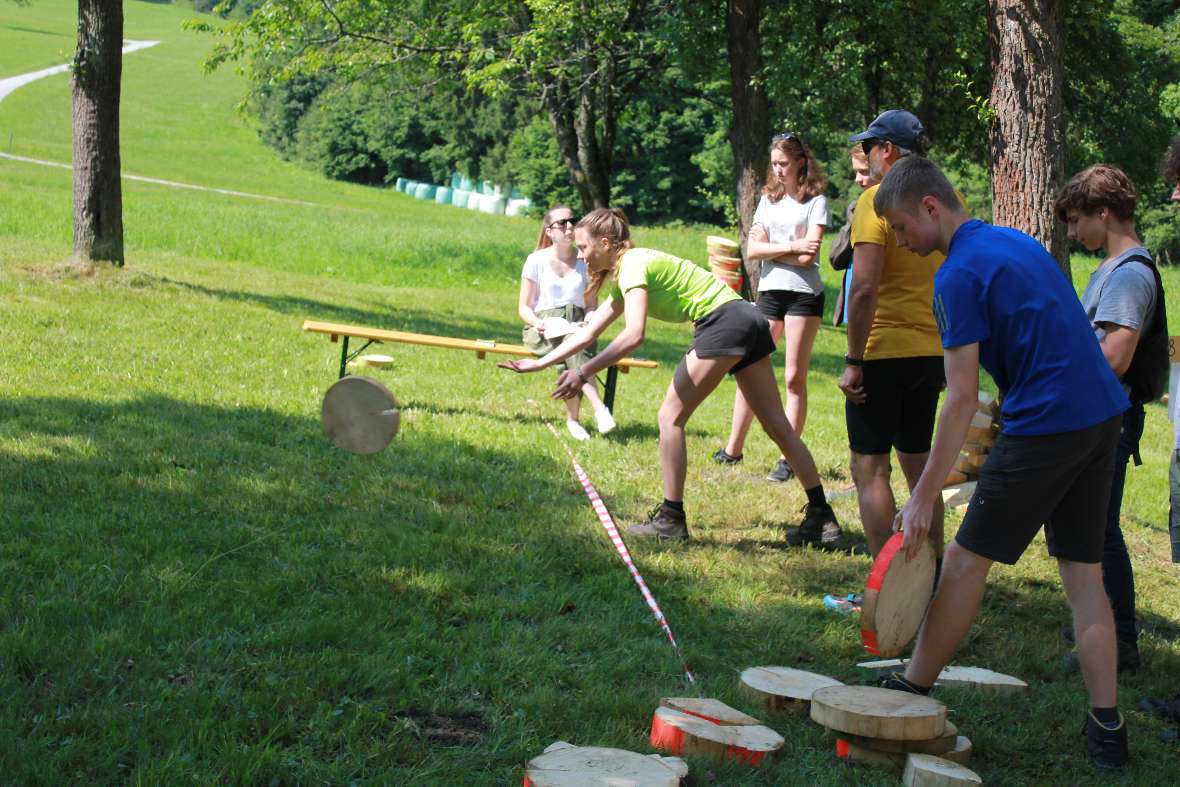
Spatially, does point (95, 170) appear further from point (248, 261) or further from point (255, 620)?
point (255, 620)

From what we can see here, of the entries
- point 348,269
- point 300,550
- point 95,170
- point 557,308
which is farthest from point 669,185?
point 300,550

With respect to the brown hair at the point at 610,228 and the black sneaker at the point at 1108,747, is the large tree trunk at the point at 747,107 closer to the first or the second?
the brown hair at the point at 610,228

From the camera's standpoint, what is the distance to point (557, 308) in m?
8.86

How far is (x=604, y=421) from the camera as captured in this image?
27.9 feet

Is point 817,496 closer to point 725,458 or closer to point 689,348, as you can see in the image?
point 689,348

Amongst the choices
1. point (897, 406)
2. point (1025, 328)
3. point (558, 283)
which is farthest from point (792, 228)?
point (1025, 328)

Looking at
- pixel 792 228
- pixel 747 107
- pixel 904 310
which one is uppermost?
pixel 747 107

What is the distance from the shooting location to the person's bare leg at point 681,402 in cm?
584

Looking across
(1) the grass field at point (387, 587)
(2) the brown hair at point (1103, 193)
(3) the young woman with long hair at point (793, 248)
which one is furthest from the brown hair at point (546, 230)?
(2) the brown hair at point (1103, 193)

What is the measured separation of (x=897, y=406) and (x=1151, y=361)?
1002 mm

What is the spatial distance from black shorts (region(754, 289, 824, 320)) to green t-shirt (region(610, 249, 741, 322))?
Result: 4.60ft

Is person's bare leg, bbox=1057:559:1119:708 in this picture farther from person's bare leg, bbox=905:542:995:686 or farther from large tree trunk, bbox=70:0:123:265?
large tree trunk, bbox=70:0:123:265

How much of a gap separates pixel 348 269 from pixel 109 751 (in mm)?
19163

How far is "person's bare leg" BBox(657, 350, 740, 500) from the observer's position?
5.84m
